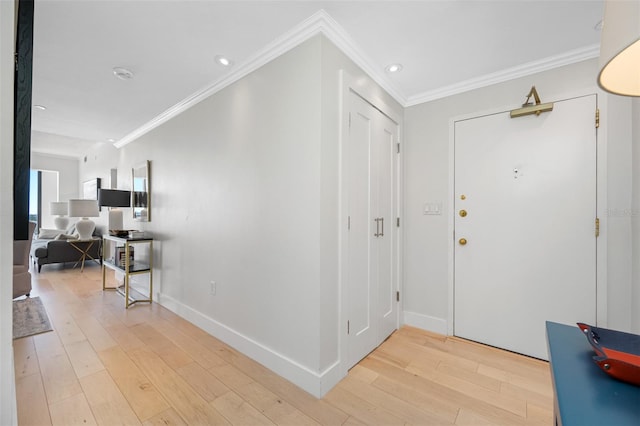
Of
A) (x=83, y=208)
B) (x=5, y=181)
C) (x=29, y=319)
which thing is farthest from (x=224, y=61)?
(x=83, y=208)

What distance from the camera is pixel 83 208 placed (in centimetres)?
520

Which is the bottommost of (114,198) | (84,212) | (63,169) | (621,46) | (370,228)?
(370,228)

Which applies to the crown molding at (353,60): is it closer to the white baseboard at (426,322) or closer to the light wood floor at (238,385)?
the white baseboard at (426,322)

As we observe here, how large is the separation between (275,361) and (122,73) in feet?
9.14

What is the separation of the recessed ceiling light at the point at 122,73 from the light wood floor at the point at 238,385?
240cm

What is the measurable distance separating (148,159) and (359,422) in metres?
3.88

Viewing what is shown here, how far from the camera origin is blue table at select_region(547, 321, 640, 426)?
53 centimetres

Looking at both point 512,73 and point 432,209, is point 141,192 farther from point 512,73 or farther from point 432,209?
point 512,73

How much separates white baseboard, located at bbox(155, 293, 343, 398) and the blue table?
1.35m

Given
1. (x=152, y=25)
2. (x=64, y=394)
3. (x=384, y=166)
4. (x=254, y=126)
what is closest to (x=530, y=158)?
(x=384, y=166)

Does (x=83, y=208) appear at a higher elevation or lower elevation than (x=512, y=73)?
lower

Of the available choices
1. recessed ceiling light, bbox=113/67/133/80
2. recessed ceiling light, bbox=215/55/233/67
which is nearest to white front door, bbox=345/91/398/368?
recessed ceiling light, bbox=215/55/233/67

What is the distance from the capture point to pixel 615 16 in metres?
0.53

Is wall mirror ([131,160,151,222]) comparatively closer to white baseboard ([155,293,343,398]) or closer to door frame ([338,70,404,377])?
white baseboard ([155,293,343,398])
